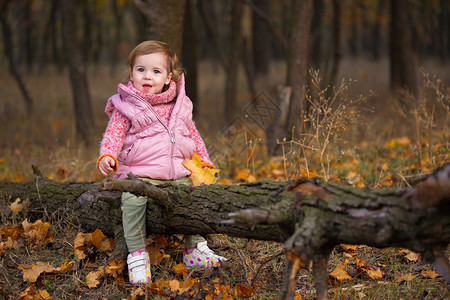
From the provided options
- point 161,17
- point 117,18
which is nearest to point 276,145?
point 161,17

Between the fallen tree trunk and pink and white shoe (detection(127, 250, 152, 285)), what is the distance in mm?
200

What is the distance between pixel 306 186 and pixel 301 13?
4010 mm

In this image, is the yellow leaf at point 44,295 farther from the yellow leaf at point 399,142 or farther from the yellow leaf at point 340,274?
the yellow leaf at point 399,142

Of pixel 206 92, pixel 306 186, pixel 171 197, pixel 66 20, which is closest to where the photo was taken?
pixel 306 186

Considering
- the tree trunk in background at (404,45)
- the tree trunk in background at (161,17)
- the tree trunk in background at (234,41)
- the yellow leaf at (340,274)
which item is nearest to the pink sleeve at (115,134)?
the yellow leaf at (340,274)

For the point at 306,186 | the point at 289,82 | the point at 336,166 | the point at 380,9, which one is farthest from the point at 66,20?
the point at 380,9

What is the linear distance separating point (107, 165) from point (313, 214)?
1.33m

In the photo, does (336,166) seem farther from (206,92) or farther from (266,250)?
(206,92)

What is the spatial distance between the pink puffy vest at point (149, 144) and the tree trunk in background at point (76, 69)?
484 centimetres

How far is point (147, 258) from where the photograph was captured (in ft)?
8.98

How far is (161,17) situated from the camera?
14.3 feet

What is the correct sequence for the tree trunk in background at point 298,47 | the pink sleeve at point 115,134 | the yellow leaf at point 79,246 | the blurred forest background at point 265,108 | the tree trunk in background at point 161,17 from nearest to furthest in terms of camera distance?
the pink sleeve at point 115,134
the yellow leaf at point 79,246
the blurred forest background at point 265,108
the tree trunk in background at point 161,17
the tree trunk in background at point 298,47

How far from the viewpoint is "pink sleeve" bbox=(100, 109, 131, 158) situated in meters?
2.77

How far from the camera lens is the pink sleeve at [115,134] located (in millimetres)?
2771
